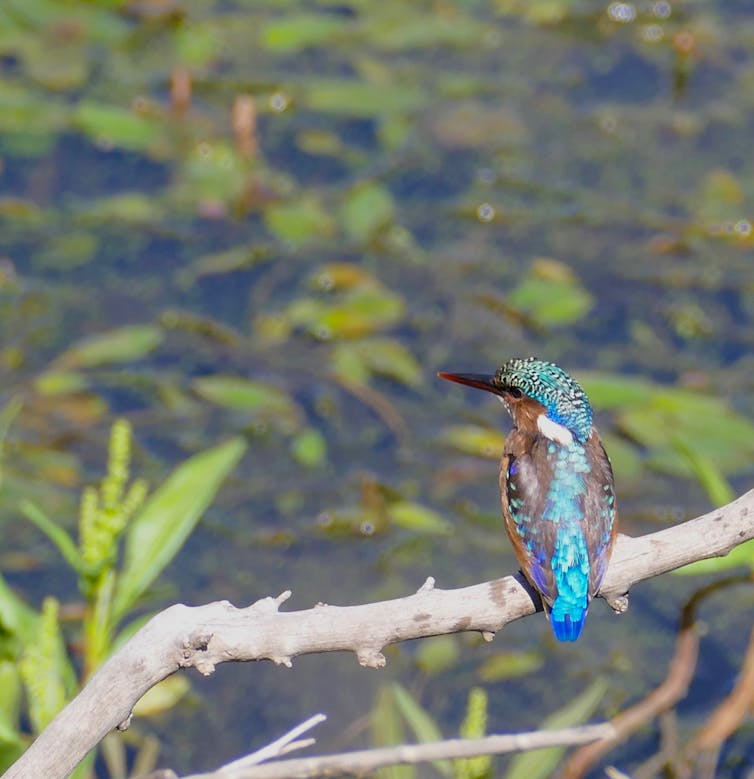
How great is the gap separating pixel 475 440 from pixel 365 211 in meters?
1.36

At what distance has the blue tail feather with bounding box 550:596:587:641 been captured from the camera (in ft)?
9.51

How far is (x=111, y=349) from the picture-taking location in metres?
5.32

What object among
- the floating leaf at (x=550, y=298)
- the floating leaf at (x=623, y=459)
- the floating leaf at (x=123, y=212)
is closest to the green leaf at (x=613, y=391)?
the floating leaf at (x=623, y=459)

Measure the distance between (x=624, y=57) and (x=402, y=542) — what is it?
135 inches

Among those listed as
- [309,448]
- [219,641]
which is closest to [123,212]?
[309,448]

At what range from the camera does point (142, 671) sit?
2160mm

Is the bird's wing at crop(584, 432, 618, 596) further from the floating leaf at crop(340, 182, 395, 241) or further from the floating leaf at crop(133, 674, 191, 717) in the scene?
the floating leaf at crop(340, 182, 395, 241)

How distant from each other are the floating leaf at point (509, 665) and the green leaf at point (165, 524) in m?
1.40

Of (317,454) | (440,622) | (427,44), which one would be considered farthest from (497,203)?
(440,622)

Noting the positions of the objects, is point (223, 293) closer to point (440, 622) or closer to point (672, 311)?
point (672, 311)

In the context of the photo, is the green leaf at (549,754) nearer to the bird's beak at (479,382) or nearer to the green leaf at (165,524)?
the bird's beak at (479,382)

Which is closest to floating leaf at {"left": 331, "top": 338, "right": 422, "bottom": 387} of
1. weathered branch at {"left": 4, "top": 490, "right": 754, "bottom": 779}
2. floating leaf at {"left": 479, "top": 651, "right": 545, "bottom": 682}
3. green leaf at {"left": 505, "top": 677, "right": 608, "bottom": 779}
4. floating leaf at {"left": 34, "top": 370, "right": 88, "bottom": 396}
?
floating leaf at {"left": 34, "top": 370, "right": 88, "bottom": 396}

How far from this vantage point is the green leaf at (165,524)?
3234 millimetres

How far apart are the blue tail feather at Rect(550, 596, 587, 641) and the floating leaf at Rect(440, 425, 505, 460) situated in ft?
7.21
